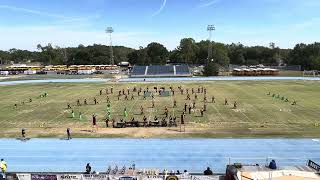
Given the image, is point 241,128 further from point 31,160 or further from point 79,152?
point 31,160

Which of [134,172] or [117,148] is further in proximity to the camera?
[117,148]

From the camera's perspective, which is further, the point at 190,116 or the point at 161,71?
the point at 161,71

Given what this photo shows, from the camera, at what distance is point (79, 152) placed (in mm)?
27672

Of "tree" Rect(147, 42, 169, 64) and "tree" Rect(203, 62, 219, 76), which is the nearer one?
"tree" Rect(203, 62, 219, 76)

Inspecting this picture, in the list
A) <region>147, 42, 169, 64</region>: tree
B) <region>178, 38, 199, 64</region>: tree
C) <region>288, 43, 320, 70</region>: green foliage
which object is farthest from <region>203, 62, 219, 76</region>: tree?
<region>147, 42, 169, 64</region>: tree

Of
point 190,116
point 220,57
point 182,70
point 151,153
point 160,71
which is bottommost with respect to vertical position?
point 151,153

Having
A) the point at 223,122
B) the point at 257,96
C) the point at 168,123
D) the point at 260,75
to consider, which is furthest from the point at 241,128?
the point at 260,75

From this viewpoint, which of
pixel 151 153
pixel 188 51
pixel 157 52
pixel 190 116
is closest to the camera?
pixel 151 153

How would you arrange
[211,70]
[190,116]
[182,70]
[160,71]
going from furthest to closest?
[160,71] → [182,70] → [211,70] → [190,116]

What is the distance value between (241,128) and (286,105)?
15589 mm

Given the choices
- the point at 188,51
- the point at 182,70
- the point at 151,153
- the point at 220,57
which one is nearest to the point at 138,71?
the point at 182,70

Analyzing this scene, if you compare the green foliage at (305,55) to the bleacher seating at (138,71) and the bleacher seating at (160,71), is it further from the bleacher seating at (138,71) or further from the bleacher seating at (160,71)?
the bleacher seating at (138,71)

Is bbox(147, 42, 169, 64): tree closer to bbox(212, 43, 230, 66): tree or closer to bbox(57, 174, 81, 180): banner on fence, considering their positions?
bbox(212, 43, 230, 66): tree

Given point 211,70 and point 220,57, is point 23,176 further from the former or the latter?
point 220,57
